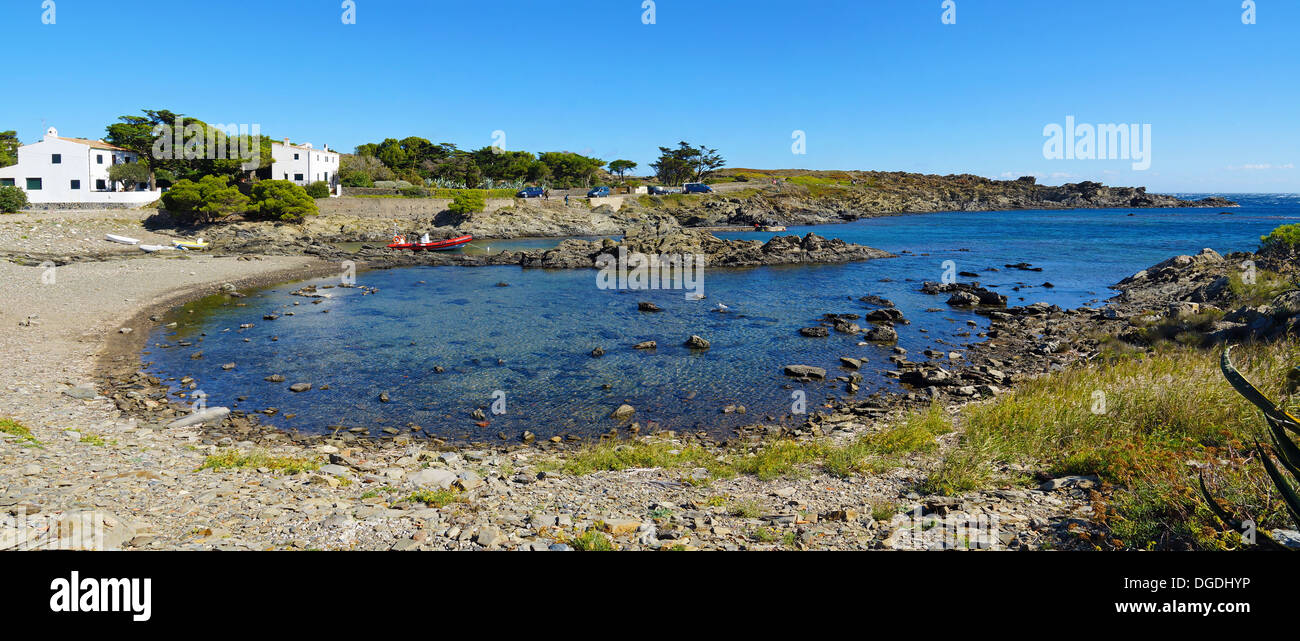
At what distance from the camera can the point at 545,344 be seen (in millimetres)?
25203

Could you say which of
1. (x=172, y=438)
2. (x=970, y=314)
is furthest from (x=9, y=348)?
(x=970, y=314)

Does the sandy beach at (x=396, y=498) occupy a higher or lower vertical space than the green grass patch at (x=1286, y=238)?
lower

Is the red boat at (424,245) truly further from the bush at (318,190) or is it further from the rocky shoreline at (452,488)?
the rocky shoreline at (452,488)

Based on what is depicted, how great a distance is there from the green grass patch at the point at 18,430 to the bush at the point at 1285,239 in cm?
4555

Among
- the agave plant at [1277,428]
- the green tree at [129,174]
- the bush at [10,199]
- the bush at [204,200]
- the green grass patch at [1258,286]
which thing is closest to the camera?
the agave plant at [1277,428]

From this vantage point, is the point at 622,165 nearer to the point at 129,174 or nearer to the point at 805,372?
the point at 129,174

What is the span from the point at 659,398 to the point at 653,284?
25707 mm

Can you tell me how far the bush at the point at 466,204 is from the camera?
76250 millimetres

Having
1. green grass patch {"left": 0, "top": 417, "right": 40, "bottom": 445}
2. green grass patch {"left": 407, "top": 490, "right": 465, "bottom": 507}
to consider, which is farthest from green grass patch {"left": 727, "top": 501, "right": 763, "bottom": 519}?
green grass patch {"left": 0, "top": 417, "right": 40, "bottom": 445}

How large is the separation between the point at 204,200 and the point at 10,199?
13.1m

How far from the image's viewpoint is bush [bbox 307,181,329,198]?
73.0 m

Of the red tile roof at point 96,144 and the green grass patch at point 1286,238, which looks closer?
the green grass patch at point 1286,238

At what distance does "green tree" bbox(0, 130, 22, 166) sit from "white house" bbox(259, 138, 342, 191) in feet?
81.1

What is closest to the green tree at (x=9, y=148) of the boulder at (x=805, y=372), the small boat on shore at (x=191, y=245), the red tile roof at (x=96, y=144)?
the red tile roof at (x=96, y=144)
